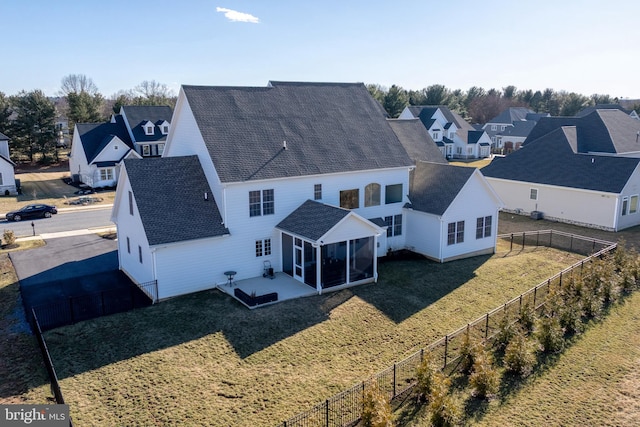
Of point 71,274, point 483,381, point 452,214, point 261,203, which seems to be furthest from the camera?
point 452,214

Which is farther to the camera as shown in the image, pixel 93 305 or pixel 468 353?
pixel 93 305

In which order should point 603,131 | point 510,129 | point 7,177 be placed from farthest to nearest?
point 510,129 < point 7,177 < point 603,131

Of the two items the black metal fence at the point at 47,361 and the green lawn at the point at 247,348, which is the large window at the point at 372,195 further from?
the black metal fence at the point at 47,361

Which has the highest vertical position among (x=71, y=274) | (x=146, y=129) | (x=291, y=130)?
(x=146, y=129)

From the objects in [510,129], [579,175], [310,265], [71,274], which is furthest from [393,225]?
[510,129]

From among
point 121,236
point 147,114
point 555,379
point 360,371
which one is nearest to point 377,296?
point 360,371

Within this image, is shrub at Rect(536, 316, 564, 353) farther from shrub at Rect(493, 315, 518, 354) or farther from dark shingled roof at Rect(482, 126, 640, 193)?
dark shingled roof at Rect(482, 126, 640, 193)

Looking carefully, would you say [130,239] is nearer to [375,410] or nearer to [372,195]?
[372,195]
